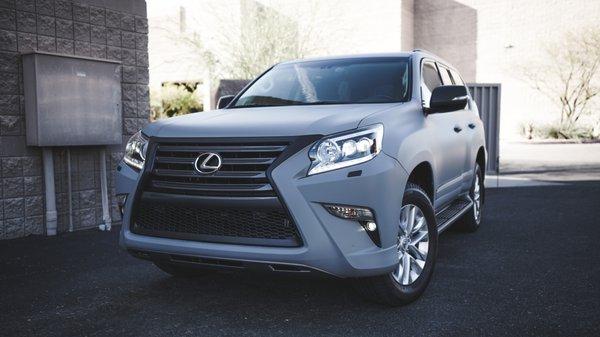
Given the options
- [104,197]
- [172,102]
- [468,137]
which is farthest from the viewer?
[172,102]

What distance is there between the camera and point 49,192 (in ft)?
21.4

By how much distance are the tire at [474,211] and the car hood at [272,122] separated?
275cm

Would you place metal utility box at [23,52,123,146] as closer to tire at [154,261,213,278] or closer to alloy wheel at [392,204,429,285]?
tire at [154,261,213,278]

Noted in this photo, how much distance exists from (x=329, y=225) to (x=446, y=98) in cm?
162

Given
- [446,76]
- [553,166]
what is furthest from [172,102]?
[446,76]

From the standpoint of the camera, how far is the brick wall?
20.7 feet

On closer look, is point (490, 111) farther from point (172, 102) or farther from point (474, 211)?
point (172, 102)

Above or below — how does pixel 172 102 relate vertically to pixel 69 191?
above

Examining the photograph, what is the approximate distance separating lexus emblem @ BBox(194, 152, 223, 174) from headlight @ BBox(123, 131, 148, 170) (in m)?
0.54

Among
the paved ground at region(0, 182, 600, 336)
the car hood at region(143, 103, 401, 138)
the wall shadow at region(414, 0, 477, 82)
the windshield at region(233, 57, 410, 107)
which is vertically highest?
the wall shadow at region(414, 0, 477, 82)

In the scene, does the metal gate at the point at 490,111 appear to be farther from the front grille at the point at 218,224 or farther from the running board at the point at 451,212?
the front grille at the point at 218,224

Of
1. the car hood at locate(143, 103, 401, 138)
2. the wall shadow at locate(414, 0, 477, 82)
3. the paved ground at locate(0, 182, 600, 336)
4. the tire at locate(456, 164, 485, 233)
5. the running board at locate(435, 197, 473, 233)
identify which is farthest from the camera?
the wall shadow at locate(414, 0, 477, 82)

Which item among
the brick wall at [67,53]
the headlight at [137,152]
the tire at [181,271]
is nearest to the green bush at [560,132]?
the brick wall at [67,53]

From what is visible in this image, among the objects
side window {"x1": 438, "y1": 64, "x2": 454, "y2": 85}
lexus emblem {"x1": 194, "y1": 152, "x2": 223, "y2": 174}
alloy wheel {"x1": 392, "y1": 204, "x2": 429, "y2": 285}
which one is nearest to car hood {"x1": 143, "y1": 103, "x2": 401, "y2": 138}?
lexus emblem {"x1": 194, "y1": 152, "x2": 223, "y2": 174}
